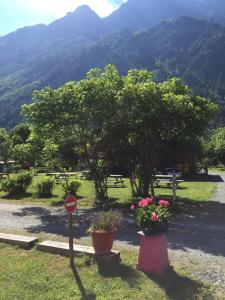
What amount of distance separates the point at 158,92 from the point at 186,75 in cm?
15464

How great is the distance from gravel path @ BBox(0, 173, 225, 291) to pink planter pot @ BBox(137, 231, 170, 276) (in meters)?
0.76

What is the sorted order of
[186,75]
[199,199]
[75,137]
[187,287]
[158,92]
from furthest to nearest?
[186,75], [199,199], [75,137], [158,92], [187,287]

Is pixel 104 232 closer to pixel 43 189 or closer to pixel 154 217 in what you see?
pixel 154 217

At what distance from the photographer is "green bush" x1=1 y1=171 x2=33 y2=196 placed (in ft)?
72.0

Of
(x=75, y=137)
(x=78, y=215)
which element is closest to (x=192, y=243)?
(x=78, y=215)

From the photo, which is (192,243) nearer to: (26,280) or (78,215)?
(26,280)

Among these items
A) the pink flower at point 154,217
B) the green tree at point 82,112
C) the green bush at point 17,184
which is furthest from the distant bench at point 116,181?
the pink flower at point 154,217

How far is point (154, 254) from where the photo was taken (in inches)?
306

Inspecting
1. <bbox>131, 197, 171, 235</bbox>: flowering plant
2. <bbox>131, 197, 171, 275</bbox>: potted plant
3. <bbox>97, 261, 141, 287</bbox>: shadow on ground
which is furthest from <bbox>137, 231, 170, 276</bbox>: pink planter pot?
<bbox>97, 261, 141, 287</bbox>: shadow on ground

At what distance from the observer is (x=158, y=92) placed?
53.6ft

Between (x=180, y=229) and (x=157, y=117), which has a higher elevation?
(x=157, y=117)

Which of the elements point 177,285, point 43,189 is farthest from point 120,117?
point 177,285

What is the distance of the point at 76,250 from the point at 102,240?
953 millimetres

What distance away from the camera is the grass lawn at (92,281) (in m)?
6.85
